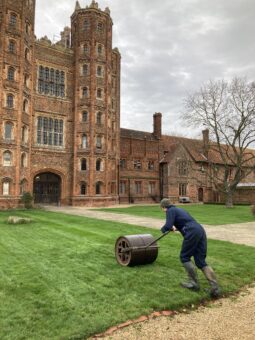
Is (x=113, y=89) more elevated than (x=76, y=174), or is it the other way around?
(x=113, y=89)

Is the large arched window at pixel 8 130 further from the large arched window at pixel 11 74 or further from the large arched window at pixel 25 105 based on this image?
the large arched window at pixel 11 74

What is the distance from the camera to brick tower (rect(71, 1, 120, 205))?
33906 mm

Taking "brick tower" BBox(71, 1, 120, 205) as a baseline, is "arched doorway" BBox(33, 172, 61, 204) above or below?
below

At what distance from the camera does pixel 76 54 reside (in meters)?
35.3

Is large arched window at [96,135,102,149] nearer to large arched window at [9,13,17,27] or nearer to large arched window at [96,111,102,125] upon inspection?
large arched window at [96,111,102,125]

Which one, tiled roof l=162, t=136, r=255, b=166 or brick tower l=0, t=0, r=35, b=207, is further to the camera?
tiled roof l=162, t=136, r=255, b=166

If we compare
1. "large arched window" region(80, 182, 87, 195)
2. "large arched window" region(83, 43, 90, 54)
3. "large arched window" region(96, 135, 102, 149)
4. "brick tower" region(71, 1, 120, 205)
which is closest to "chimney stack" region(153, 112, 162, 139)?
"brick tower" region(71, 1, 120, 205)

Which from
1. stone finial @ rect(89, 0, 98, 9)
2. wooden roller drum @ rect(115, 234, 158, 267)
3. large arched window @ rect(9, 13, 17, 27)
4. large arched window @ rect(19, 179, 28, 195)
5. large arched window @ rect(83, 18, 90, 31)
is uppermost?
stone finial @ rect(89, 0, 98, 9)

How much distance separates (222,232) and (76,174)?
2266 cm

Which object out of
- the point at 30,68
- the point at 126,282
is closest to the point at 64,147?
the point at 30,68

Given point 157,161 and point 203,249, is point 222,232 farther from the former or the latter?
point 157,161

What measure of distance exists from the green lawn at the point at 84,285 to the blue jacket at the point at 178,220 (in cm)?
127

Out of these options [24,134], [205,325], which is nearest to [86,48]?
[24,134]

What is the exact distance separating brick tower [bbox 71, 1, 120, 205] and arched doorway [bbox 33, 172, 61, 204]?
2292mm
